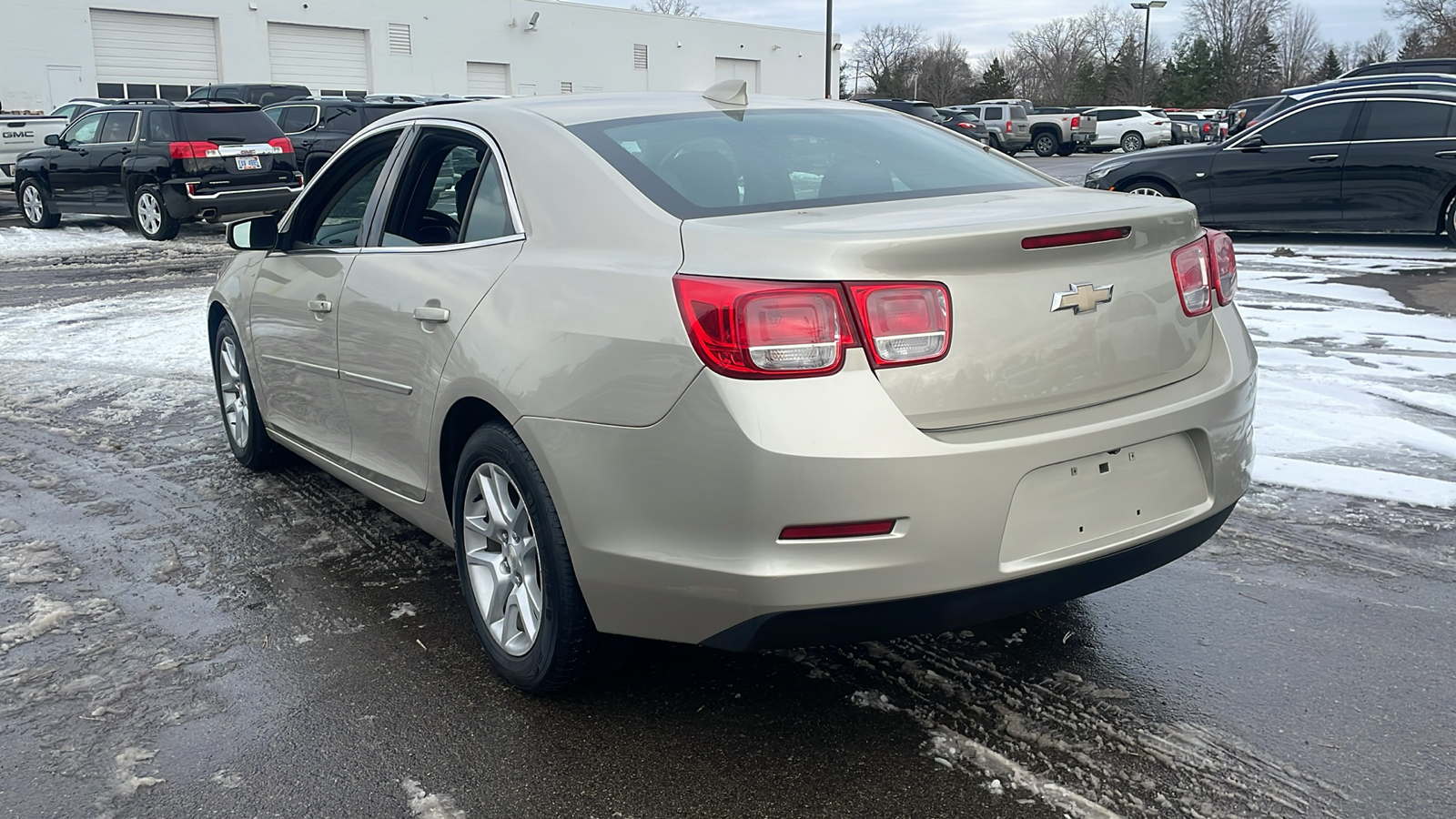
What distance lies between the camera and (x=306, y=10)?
39969 millimetres

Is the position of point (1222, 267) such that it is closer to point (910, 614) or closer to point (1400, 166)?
point (910, 614)

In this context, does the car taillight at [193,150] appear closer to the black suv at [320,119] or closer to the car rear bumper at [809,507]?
the black suv at [320,119]

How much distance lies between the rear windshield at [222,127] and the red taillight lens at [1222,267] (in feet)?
48.6

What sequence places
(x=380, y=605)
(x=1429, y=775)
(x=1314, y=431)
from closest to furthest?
1. (x=1429, y=775)
2. (x=380, y=605)
3. (x=1314, y=431)

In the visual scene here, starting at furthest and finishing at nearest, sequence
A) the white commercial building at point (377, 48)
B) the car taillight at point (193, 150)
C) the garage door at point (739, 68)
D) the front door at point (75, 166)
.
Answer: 1. the garage door at point (739, 68)
2. the white commercial building at point (377, 48)
3. the front door at point (75, 166)
4. the car taillight at point (193, 150)

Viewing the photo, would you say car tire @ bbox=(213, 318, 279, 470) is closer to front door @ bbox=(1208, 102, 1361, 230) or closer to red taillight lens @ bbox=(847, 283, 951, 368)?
red taillight lens @ bbox=(847, 283, 951, 368)

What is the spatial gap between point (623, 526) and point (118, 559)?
2.47 m

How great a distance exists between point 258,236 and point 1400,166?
1121 centimetres

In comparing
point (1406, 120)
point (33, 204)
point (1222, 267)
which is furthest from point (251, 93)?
point (1222, 267)

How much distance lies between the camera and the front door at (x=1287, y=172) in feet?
40.0

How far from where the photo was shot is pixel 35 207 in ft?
57.4

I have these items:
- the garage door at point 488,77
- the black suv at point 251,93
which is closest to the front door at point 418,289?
the black suv at point 251,93

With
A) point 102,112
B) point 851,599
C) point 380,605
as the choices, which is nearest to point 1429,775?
point 851,599

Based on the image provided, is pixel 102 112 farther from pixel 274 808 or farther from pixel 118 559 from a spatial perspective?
pixel 274 808
